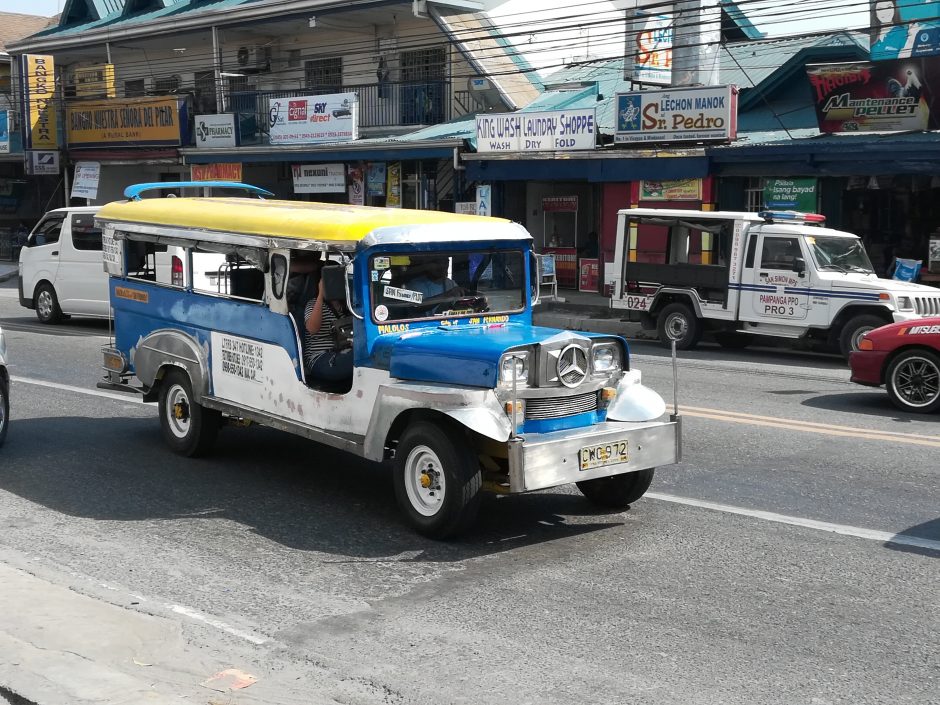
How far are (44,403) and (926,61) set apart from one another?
16.8 m

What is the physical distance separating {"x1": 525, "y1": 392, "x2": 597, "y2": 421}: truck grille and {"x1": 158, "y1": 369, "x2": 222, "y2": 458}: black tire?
3.55 metres

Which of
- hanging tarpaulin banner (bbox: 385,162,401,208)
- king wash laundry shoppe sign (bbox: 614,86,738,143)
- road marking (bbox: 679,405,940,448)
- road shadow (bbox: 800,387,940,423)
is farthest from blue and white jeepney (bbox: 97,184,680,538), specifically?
hanging tarpaulin banner (bbox: 385,162,401,208)

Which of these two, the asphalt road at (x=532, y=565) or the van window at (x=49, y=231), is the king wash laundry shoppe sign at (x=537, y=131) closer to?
the van window at (x=49, y=231)

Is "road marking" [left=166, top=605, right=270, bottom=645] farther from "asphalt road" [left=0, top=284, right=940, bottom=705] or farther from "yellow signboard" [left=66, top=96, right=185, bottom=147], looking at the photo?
"yellow signboard" [left=66, top=96, right=185, bottom=147]

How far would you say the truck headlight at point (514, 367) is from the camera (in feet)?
23.7

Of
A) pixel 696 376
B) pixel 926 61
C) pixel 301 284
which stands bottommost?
pixel 696 376

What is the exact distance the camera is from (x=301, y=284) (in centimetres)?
857

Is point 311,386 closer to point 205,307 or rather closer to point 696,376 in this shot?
point 205,307

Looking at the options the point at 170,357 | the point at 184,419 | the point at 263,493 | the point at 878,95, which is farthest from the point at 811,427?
the point at 878,95

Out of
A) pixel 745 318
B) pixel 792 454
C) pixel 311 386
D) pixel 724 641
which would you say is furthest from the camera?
pixel 745 318

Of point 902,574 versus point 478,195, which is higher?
point 478,195

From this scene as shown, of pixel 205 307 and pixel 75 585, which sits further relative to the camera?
pixel 205 307

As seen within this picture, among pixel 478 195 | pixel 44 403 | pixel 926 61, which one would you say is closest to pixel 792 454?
pixel 44 403

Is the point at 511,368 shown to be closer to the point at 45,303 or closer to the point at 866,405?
the point at 866,405
